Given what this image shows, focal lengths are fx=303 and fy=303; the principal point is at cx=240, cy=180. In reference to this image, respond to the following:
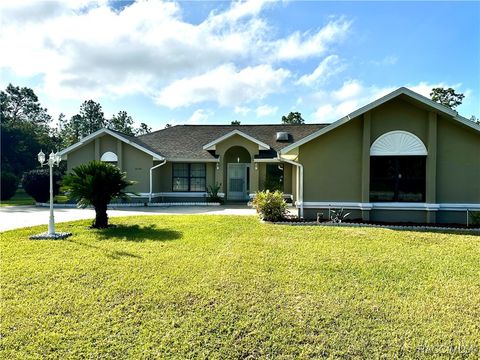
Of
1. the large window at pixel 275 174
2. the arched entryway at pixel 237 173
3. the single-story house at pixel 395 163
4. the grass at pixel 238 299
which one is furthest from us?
the arched entryway at pixel 237 173

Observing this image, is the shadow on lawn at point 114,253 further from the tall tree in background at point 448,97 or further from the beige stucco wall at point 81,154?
the tall tree in background at point 448,97

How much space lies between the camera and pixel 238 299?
5.34m

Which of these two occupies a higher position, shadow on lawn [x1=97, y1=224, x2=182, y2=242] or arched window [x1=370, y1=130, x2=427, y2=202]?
arched window [x1=370, y1=130, x2=427, y2=202]

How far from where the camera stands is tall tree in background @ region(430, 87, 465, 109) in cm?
4447

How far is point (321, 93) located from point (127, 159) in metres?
14.7

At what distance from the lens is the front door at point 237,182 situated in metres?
23.2

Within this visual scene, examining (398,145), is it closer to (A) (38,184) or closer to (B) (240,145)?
(B) (240,145)

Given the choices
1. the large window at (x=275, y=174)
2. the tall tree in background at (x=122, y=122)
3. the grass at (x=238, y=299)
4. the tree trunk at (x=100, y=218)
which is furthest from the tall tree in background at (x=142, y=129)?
the grass at (x=238, y=299)

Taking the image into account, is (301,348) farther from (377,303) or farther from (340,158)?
(340,158)

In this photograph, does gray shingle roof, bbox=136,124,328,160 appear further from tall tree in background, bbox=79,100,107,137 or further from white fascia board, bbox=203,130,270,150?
tall tree in background, bbox=79,100,107,137

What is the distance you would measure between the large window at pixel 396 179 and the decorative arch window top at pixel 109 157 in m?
16.3

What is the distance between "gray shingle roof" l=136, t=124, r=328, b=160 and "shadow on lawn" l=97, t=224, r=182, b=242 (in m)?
10.4

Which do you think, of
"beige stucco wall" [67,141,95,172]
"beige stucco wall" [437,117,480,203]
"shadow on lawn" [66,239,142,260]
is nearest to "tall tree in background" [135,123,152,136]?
"beige stucco wall" [67,141,95,172]

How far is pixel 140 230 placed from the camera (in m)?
11.3
